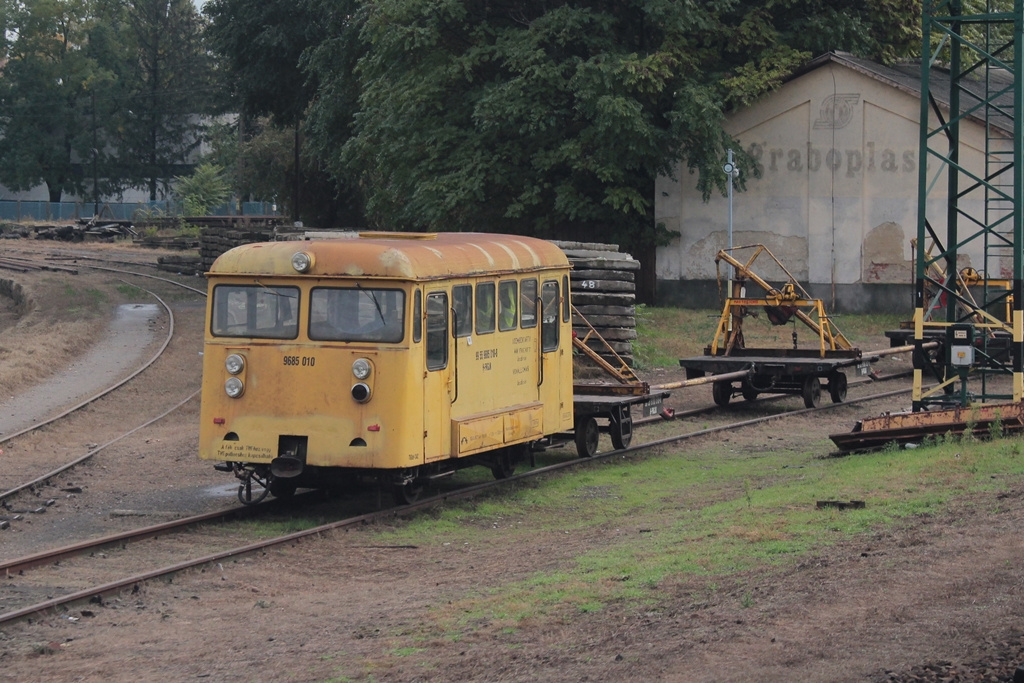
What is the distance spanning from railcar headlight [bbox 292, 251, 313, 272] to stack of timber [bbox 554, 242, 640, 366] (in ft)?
33.0

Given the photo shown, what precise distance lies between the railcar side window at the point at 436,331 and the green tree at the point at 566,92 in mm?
19187

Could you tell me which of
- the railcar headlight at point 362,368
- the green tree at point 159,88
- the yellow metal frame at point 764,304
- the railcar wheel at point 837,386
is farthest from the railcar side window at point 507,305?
the green tree at point 159,88

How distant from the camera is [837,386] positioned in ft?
70.6

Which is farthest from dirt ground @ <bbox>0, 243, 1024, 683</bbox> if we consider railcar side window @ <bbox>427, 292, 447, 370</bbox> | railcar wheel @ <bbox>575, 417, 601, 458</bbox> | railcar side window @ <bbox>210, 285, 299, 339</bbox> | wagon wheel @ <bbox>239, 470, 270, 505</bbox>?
railcar wheel @ <bbox>575, 417, 601, 458</bbox>

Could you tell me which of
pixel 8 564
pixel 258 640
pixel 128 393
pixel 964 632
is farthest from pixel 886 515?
pixel 128 393

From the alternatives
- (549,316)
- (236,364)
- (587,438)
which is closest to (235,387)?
(236,364)

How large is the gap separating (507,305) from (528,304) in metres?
0.52

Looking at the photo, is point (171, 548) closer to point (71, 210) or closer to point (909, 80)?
point (909, 80)

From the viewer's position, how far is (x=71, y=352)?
86.8 feet

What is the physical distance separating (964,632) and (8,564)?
7.18 metres

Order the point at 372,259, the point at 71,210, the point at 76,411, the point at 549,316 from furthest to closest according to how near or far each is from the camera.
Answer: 1. the point at 71,210
2. the point at 76,411
3. the point at 549,316
4. the point at 372,259

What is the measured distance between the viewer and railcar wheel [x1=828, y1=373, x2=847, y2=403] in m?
21.5

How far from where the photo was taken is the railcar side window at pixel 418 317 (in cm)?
1239

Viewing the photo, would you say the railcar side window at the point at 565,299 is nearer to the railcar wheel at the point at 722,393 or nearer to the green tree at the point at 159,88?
the railcar wheel at the point at 722,393
